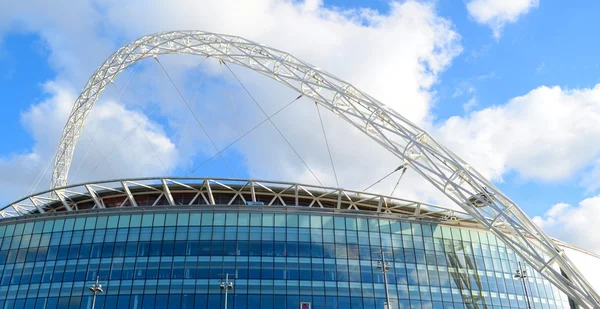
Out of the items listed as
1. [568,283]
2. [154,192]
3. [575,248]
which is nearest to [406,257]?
[568,283]

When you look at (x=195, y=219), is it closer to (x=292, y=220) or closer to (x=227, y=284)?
(x=227, y=284)

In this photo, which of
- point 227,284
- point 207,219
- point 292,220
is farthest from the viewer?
point 292,220

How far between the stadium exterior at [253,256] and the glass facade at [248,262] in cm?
10

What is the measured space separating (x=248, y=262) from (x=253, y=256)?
2.37 feet

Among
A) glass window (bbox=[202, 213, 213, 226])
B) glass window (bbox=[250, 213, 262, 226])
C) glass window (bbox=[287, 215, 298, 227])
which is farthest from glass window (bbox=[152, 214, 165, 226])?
glass window (bbox=[287, 215, 298, 227])

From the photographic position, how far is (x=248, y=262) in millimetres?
46531

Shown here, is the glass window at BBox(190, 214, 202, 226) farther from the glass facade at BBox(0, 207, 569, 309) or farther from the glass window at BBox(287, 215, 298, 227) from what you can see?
the glass window at BBox(287, 215, 298, 227)

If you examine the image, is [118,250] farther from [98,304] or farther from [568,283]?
[568,283]

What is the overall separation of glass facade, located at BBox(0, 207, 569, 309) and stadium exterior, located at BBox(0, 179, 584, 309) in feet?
0.32

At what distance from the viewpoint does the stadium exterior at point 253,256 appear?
45.6 metres

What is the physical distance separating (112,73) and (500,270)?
5044 cm

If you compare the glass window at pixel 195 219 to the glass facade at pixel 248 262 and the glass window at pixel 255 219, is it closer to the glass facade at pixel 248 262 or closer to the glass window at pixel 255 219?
the glass facade at pixel 248 262

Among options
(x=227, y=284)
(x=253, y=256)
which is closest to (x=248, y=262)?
(x=253, y=256)

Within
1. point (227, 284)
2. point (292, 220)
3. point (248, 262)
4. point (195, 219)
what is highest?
point (195, 219)
